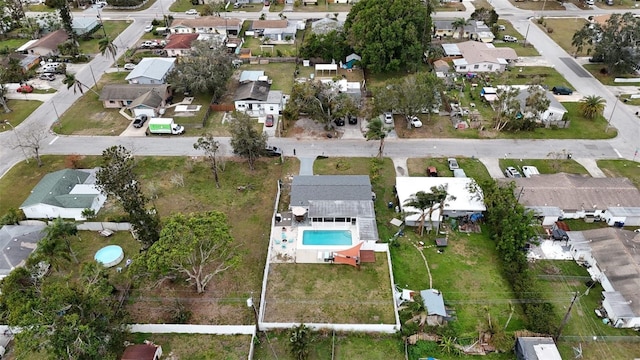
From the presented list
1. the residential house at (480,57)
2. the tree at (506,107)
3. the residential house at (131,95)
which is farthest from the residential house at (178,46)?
the tree at (506,107)

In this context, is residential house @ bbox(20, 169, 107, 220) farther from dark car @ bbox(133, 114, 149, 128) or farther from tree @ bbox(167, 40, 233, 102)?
tree @ bbox(167, 40, 233, 102)

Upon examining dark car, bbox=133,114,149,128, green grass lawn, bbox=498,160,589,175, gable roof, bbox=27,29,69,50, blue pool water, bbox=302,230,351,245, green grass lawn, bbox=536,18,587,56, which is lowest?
blue pool water, bbox=302,230,351,245

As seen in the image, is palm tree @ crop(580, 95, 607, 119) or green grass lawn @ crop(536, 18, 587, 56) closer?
palm tree @ crop(580, 95, 607, 119)

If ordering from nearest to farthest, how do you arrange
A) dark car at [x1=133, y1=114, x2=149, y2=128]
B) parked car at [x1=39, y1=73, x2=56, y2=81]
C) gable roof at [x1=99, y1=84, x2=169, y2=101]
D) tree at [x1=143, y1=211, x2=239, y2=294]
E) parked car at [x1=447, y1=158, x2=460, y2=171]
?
tree at [x1=143, y1=211, x2=239, y2=294], parked car at [x1=447, y1=158, x2=460, y2=171], dark car at [x1=133, y1=114, x2=149, y2=128], gable roof at [x1=99, y1=84, x2=169, y2=101], parked car at [x1=39, y1=73, x2=56, y2=81]

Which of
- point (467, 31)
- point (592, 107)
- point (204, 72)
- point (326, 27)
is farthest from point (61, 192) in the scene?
point (467, 31)

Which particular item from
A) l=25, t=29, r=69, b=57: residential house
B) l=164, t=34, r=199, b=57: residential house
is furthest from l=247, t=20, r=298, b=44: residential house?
l=25, t=29, r=69, b=57: residential house

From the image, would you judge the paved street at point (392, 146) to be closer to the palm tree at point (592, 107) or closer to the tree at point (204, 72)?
the palm tree at point (592, 107)

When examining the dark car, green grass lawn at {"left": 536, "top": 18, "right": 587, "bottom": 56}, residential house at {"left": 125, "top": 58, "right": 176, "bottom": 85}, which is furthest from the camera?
green grass lawn at {"left": 536, "top": 18, "right": 587, "bottom": 56}
